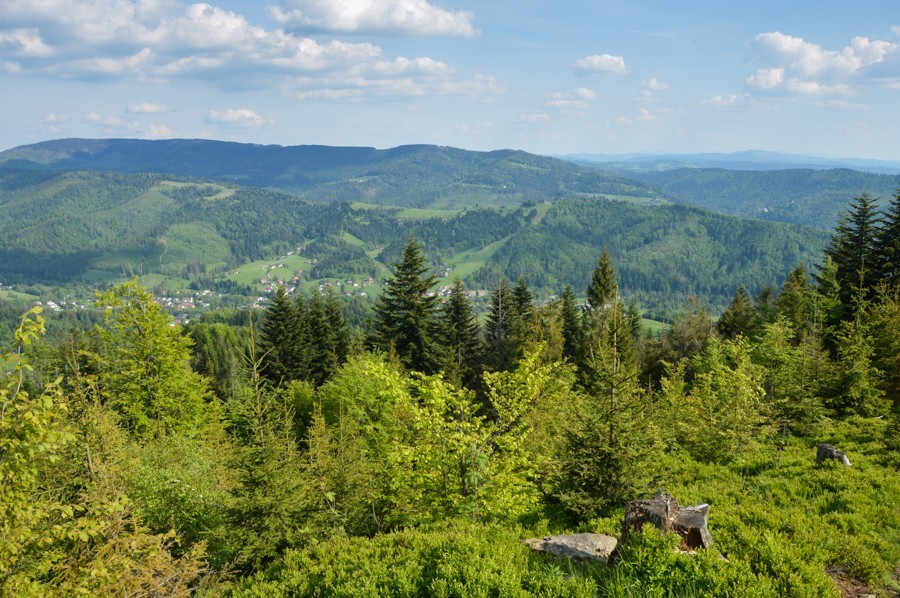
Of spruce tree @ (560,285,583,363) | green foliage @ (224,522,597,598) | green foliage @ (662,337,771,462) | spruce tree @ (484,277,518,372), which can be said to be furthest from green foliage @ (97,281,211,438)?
spruce tree @ (560,285,583,363)

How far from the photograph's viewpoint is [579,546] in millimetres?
9266

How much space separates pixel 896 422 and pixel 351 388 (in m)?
24.9

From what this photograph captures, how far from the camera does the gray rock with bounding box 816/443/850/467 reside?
48.8 ft

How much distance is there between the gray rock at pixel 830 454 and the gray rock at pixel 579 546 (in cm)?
1010

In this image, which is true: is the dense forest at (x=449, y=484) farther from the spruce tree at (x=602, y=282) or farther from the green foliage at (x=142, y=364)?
the spruce tree at (x=602, y=282)

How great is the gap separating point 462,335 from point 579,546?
120 ft

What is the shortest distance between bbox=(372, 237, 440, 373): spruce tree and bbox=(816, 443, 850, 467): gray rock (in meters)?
29.1

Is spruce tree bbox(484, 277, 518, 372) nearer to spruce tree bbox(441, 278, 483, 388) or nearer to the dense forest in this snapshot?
spruce tree bbox(441, 278, 483, 388)

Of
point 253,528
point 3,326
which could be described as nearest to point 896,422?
point 253,528

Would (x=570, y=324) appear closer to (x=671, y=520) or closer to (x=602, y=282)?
(x=602, y=282)

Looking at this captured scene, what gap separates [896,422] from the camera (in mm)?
17297

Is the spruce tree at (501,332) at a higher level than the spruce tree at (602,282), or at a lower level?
lower

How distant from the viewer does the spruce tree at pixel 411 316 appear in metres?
42.2

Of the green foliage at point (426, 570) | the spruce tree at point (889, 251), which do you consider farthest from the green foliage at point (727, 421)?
the spruce tree at point (889, 251)
